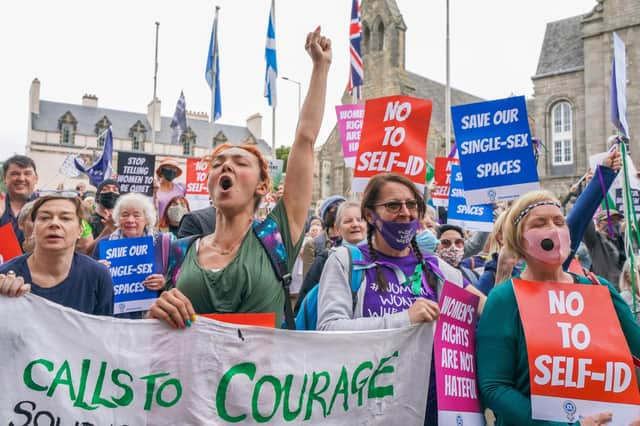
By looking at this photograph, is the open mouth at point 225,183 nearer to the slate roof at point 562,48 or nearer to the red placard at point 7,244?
the red placard at point 7,244

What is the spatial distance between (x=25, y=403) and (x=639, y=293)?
5.02 meters

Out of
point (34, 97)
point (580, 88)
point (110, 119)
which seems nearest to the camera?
point (580, 88)

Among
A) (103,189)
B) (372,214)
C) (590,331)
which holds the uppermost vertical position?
(103,189)

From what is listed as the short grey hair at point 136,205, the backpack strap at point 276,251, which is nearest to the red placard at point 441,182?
the short grey hair at point 136,205

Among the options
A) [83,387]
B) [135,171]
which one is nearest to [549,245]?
[83,387]

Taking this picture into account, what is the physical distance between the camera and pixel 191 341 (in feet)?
8.26

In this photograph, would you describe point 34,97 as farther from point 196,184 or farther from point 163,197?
point 163,197

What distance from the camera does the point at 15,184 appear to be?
5.54 meters

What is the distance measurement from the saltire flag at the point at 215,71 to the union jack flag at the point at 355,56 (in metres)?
5.55

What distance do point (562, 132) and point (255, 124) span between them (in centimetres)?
4646

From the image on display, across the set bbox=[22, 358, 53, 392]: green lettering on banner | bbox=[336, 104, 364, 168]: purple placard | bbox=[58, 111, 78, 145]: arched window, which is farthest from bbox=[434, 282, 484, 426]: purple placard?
bbox=[58, 111, 78, 145]: arched window

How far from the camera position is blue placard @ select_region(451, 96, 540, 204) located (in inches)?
224

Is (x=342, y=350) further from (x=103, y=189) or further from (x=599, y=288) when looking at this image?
(x=103, y=189)

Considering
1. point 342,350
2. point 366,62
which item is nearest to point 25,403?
point 342,350
